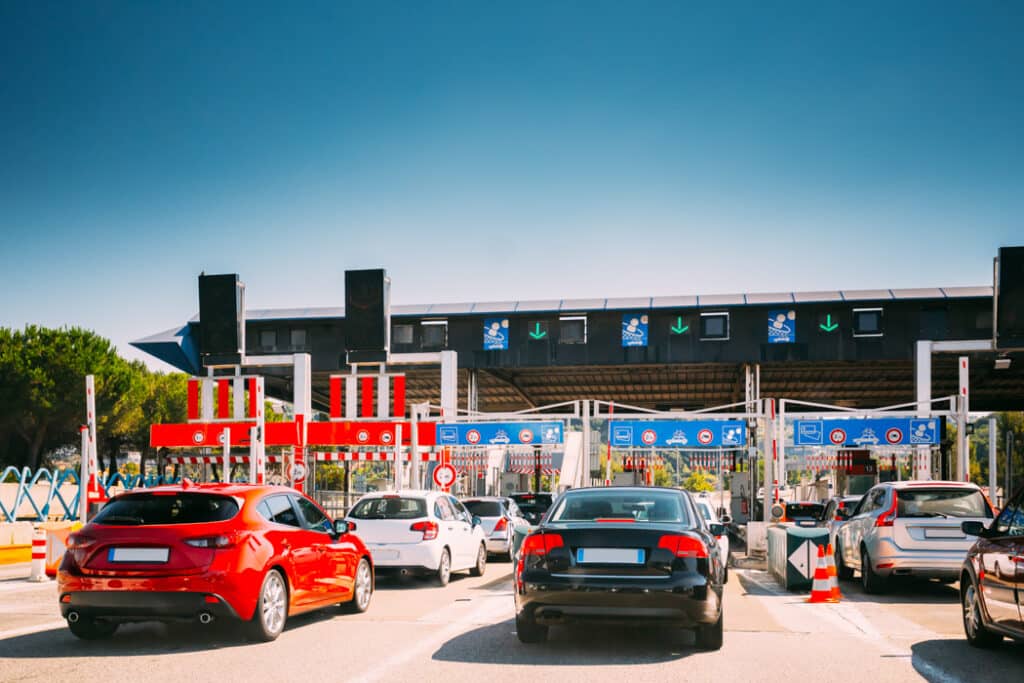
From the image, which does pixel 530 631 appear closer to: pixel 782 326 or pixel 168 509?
pixel 168 509

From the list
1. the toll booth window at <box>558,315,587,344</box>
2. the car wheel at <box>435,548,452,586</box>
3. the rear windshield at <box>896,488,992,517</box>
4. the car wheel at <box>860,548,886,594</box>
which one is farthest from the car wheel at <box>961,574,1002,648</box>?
the toll booth window at <box>558,315,587,344</box>

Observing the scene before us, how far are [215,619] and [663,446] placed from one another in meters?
23.2

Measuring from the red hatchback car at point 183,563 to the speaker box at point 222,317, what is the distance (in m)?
29.2

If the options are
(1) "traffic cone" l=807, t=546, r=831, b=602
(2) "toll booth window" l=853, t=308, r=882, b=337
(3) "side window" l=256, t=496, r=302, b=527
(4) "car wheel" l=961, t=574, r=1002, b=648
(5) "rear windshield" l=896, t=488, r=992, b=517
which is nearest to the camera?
(4) "car wheel" l=961, t=574, r=1002, b=648

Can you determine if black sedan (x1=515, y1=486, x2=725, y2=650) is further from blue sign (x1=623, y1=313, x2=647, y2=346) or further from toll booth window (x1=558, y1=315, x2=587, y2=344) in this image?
toll booth window (x1=558, y1=315, x2=587, y2=344)

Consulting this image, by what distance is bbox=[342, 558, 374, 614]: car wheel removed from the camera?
39.4 ft

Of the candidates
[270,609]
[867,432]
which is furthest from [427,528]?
[867,432]

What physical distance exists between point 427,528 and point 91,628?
691cm

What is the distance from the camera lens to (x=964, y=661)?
8.95m

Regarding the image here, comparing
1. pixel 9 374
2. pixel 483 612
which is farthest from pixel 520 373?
pixel 483 612

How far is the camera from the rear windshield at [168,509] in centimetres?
950

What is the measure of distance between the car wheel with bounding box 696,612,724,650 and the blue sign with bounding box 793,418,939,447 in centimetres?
2122

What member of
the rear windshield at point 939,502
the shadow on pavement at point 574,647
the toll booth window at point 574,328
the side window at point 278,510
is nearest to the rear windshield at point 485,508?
the rear windshield at point 939,502

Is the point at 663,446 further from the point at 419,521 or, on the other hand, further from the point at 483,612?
the point at 483,612
